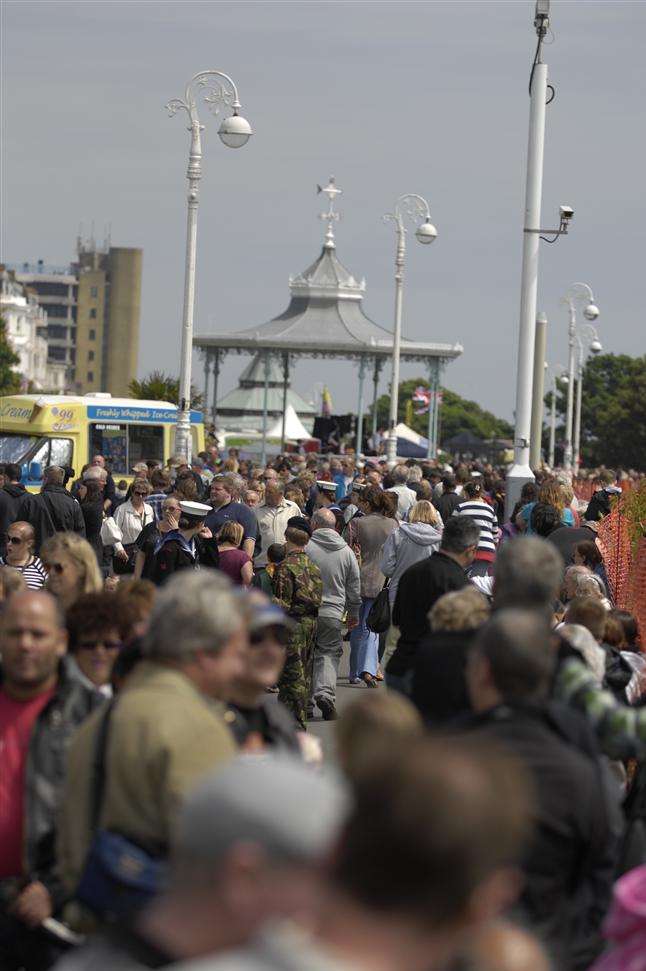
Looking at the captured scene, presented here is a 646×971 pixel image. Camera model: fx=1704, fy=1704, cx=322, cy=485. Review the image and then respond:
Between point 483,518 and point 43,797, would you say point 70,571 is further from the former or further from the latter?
point 483,518

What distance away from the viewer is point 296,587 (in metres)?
12.6

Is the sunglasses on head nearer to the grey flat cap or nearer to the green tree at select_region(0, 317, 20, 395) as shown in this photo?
the grey flat cap

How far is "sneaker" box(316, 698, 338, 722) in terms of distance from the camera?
13.4 meters

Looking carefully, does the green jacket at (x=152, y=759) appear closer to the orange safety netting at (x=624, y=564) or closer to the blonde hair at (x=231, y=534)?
the orange safety netting at (x=624, y=564)

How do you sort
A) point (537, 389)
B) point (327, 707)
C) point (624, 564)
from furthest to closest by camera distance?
point (537, 389), point (624, 564), point (327, 707)

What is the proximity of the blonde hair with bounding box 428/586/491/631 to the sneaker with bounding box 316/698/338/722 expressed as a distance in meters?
7.07

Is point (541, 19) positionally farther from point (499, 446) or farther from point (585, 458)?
point (585, 458)

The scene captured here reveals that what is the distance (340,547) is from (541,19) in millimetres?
9066

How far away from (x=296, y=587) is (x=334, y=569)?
104cm

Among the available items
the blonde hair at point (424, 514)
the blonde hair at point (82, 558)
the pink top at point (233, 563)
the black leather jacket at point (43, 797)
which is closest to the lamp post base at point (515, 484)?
the blonde hair at point (424, 514)

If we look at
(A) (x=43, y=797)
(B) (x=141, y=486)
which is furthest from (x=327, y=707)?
(A) (x=43, y=797)

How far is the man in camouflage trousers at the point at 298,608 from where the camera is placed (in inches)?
483

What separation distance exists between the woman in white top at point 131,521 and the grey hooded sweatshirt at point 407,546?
177 inches

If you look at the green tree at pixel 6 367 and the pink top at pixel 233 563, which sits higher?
the green tree at pixel 6 367
